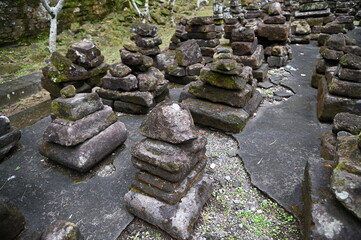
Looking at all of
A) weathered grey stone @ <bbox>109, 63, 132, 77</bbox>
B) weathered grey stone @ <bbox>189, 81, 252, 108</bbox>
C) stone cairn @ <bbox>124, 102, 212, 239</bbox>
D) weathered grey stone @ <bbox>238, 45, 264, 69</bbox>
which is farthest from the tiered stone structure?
stone cairn @ <bbox>124, 102, 212, 239</bbox>

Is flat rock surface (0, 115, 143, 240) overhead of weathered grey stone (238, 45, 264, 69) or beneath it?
beneath

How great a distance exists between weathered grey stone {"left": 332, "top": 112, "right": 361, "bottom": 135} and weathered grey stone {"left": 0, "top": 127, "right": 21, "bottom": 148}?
5.18m

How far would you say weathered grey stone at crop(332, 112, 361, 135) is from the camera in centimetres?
329

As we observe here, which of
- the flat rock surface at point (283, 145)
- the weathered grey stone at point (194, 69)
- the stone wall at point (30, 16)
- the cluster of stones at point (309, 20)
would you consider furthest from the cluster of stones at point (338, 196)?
the stone wall at point (30, 16)

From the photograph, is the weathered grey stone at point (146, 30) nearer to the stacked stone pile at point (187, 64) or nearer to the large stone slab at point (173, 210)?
the stacked stone pile at point (187, 64)

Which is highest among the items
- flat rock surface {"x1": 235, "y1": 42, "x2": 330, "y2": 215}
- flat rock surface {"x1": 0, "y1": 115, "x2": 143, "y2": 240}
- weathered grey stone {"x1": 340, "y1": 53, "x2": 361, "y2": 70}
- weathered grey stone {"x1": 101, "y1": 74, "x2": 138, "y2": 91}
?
weathered grey stone {"x1": 340, "y1": 53, "x2": 361, "y2": 70}

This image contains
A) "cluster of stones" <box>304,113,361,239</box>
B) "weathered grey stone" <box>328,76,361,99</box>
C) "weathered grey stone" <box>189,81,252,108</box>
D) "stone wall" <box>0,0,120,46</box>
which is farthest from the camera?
"stone wall" <box>0,0,120,46</box>

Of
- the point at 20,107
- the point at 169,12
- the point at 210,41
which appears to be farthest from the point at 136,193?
the point at 169,12

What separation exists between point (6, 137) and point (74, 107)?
1479 millimetres

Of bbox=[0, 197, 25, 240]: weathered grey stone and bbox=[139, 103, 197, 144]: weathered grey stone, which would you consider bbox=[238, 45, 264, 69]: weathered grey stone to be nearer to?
bbox=[139, 103, 197, 144]: weathered grey stone

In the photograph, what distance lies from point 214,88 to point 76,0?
12.2 m

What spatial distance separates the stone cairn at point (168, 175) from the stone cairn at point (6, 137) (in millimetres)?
2570

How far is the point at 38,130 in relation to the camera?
497 cm

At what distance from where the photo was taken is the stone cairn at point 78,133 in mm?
3523
